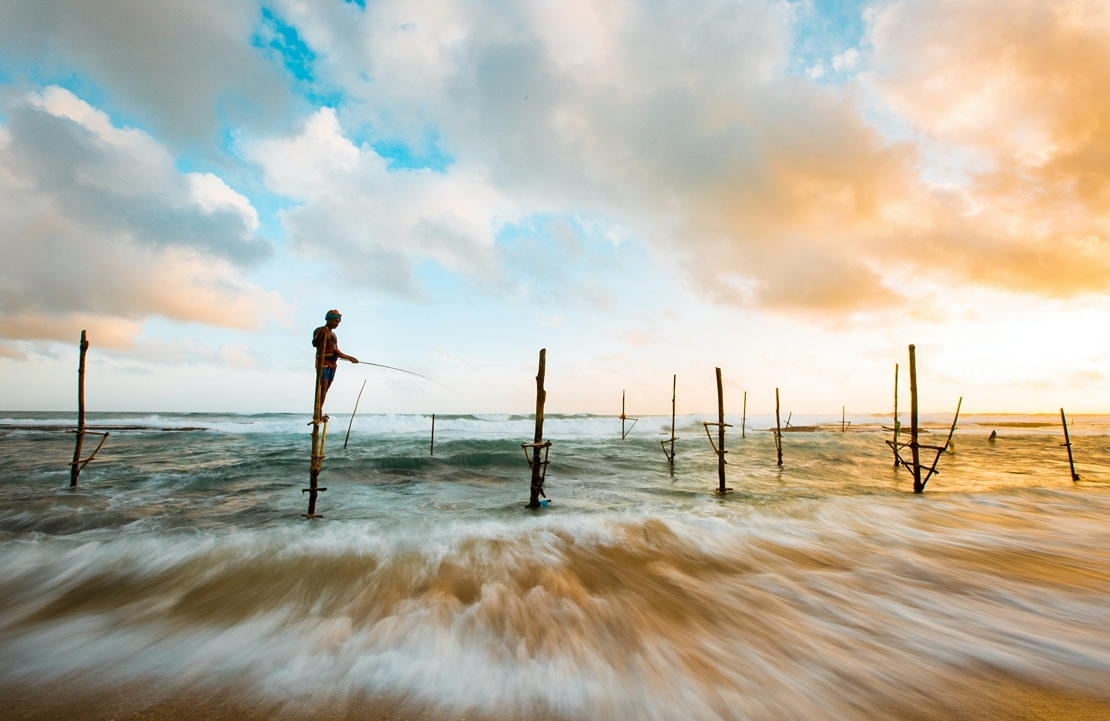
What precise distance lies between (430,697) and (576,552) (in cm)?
454

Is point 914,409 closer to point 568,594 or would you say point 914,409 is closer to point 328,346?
point 568,594

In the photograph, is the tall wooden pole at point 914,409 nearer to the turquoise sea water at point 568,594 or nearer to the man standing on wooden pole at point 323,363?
the turquoise sea water at point 568,594

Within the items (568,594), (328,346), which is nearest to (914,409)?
(568,594)

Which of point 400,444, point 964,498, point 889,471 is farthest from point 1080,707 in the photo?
point 400,444

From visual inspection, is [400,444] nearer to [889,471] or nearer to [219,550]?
[219,550]

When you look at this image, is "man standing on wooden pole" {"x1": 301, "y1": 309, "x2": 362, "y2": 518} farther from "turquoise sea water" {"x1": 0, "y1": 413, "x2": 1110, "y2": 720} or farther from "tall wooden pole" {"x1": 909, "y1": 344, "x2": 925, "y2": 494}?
"tall wooden pole" {"x1": 909, "y1": 344, "x2": 925, "y2": 494}

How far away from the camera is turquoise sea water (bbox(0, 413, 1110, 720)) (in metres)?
3.97

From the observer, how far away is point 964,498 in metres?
12.7

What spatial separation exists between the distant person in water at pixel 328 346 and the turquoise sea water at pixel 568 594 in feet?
10.00

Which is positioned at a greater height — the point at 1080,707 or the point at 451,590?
the point at 1080,707

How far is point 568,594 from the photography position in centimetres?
596

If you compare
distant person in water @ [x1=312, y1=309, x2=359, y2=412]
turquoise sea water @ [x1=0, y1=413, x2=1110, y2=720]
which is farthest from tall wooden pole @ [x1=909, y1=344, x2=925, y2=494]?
distant person in water @ [x1=312, y1=309, x2=359, y2=412]

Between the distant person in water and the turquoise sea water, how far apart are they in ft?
10.00

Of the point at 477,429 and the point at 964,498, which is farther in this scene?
the point at 477,429
